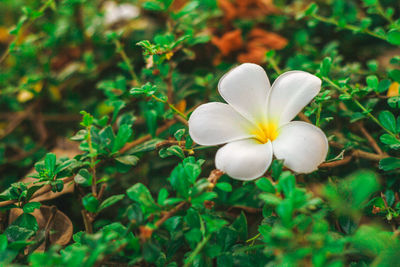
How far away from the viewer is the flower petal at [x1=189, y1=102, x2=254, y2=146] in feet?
2.55

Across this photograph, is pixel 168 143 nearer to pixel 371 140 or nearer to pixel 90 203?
pixel 90 203

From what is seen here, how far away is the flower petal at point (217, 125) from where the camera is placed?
0.78 m

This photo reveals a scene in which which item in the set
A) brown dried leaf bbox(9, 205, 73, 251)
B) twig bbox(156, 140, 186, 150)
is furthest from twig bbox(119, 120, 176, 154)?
brown dried leaf bbox(9, 205, 73, 251)

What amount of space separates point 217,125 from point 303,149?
20 cm

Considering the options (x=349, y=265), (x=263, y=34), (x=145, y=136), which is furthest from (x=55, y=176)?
(x=263, y=34)

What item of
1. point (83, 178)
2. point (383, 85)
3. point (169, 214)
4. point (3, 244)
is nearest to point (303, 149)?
point (169, 214)

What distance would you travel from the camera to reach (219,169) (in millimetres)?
733

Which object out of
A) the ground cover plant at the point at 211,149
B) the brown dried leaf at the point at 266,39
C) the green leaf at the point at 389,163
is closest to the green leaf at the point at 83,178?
the ground cover plant at the point at 211,149

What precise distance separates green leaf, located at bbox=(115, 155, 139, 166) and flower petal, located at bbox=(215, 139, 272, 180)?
0.26m

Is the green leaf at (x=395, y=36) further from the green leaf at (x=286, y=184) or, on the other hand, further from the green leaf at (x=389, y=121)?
the green leaf at (x=286, y=184)

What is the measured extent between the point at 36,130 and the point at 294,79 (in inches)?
43.9

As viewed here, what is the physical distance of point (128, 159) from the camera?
904mm

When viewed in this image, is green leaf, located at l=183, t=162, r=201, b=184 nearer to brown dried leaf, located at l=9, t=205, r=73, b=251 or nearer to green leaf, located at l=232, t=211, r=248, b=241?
green leaf, located at l=232, t=211, r=248, b=241

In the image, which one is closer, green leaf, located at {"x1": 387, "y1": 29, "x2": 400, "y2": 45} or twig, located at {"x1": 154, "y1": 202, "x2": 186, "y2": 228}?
twig, located at {"x1": 154, "y1": 202, "x2": 186, "y2": 228}
